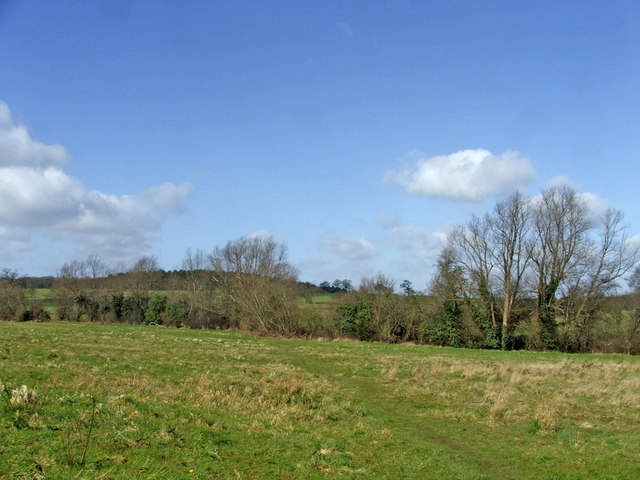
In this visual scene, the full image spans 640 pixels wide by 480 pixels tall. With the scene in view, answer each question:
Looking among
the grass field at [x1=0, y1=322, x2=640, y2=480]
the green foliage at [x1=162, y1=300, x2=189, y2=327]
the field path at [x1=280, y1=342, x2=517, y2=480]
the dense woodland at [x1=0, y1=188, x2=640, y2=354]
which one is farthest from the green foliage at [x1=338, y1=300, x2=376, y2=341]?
the grass field at [x1=0, y1=322, x2=640, y2=480]

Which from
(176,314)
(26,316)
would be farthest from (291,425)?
(26,316)

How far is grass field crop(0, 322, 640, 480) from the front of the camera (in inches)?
293

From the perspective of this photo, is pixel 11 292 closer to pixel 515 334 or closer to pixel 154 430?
pixel 515 334

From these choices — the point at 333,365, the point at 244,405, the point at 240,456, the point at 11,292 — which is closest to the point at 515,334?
the point at 333,365

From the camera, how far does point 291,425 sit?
1097 cm

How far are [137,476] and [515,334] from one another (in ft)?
157

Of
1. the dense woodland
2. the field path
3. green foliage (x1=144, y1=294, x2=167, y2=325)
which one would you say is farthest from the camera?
green foliage (x1=144, y1=294, x2=167, y2=325)

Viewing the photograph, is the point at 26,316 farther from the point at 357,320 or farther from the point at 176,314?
the point at 357,320

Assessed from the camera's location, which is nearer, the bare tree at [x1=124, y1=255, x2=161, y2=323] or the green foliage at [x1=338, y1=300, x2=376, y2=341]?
the green foliage at [x1=338, y1=300, x2=376, y2=341]

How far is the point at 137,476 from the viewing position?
6547 mm

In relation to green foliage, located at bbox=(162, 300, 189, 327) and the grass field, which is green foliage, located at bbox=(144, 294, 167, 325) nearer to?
green foliage, located at bbox=(162, 300, 189, 327)

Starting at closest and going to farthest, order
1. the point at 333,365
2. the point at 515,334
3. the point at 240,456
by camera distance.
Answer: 1. the point at 240,456
2. the point at 333,365
3. the point at 515,334

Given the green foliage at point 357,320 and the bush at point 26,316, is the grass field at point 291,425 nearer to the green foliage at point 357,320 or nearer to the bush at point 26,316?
the green foliage at point 357,320

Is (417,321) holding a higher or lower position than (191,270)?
lower
